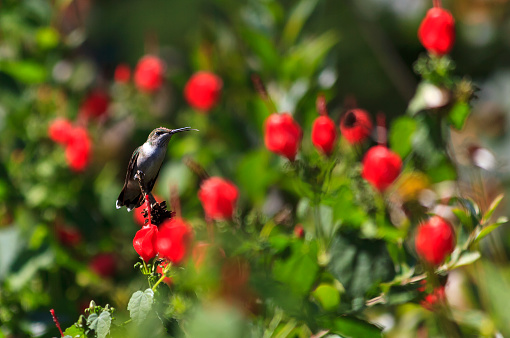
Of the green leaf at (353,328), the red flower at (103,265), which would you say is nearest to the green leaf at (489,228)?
the green leaf at (353,328)

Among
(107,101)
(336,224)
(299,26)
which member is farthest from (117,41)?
(336,224)

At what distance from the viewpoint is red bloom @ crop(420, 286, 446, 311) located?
501 mm

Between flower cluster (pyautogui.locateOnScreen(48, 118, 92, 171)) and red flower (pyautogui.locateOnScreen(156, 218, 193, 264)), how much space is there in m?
0.52

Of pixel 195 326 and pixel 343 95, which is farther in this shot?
A: pixel 343 95

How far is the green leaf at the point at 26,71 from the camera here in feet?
3.50

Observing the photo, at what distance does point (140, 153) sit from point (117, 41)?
1860 millimetres

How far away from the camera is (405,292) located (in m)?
0.55

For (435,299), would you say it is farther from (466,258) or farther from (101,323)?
(101,323)

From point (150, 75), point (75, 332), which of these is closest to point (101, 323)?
point (75, 332)

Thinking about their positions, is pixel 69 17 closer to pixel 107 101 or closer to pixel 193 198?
pixel 107 101

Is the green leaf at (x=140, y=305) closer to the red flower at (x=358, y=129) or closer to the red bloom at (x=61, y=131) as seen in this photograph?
the red flower at (x=358, y=129)

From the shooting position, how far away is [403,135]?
71cm

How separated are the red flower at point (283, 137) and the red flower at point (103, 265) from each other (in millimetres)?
380

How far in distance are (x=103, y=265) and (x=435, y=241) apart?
523 mm
